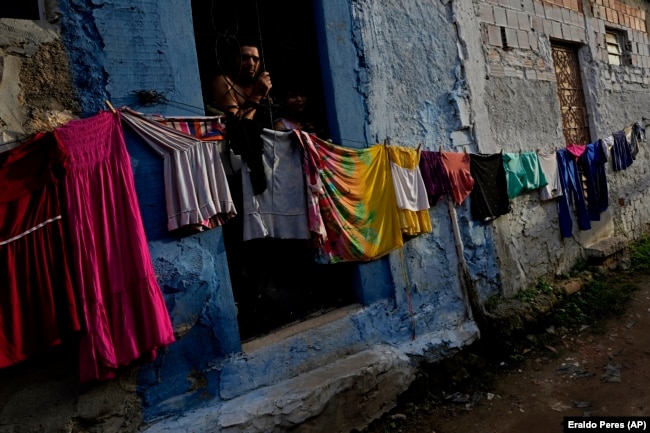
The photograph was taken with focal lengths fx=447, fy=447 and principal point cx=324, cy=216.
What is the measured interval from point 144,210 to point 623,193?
24.7 feet

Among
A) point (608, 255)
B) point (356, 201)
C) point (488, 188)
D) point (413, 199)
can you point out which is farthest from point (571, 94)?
point (356, 201)

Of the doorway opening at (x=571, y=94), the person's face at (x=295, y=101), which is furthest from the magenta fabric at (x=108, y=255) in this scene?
the doorway opening at (x=571, y=94)

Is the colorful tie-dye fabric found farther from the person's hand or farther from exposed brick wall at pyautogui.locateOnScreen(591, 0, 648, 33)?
exposed brick wall at pyautogui.locateOnScreen(591, 0, 648, 33)

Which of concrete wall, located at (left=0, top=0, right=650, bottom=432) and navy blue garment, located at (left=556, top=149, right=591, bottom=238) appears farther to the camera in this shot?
navy blue garment, located at (left=556, top=149, right=591, bottom=238)

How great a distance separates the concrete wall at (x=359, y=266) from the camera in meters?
2.55

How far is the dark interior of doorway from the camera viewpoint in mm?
3520

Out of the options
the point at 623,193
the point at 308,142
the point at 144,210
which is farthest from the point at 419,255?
the point at 623,193

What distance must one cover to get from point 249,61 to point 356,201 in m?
1.40

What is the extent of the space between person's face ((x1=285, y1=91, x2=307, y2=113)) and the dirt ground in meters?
2.62

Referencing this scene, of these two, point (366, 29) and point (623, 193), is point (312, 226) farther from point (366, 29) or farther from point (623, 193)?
point (623, 193)

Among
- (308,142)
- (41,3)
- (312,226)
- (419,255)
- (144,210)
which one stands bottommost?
(419,255)

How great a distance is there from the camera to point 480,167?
469cm

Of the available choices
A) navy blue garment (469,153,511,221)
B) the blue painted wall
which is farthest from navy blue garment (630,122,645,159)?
the blue painted wall

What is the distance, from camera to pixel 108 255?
8.21 ft
